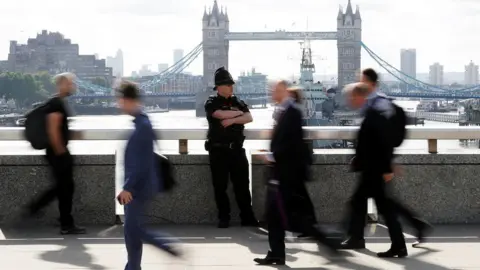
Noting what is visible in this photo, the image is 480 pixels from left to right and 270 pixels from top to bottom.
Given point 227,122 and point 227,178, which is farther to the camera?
point 227,178

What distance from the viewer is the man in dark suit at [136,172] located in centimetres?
515

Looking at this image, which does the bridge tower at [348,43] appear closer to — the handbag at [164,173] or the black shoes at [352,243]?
the black shoes at [352,243]

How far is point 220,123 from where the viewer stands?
293 inches

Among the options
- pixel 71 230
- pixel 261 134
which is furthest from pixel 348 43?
pixel 71 230

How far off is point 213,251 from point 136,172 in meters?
1.60

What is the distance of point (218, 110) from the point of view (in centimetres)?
742

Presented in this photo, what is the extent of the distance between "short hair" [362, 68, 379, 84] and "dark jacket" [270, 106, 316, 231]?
0.61 m

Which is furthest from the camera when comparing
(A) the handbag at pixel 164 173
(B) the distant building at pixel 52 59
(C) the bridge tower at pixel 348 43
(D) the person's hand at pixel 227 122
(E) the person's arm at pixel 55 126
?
(B) the distant building at pixel 52 59

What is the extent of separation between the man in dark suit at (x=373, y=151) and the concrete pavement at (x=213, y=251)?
365mm

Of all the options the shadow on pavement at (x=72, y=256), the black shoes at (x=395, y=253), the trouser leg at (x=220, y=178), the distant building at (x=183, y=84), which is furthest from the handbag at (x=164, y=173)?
the distant building at (x=183, y=84)

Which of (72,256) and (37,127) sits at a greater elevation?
(37,127)

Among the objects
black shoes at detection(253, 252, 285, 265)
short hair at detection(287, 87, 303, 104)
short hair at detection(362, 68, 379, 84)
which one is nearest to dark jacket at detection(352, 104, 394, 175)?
short hair at detection(362, 68, 379, 84)

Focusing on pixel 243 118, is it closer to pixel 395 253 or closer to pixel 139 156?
pixel 395 253

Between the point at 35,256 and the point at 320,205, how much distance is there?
7.96 feet
